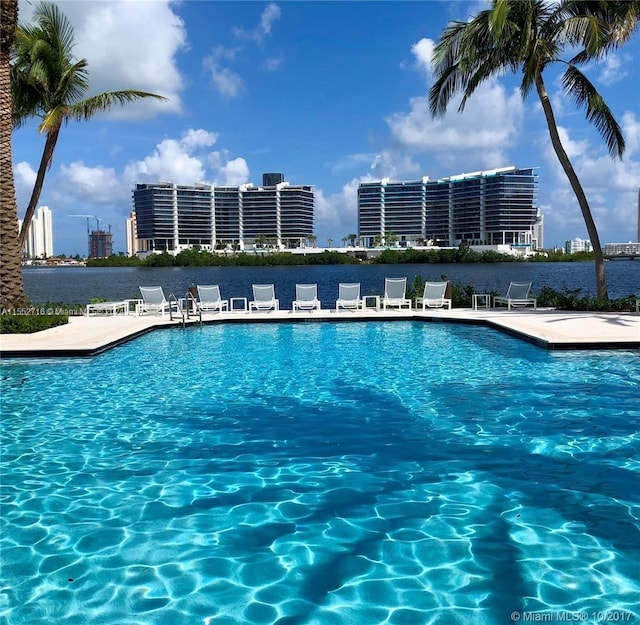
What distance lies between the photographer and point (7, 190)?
13.8 m

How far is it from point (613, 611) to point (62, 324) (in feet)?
45.5

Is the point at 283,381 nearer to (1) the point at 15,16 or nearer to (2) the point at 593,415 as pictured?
(2) the point at 593,415

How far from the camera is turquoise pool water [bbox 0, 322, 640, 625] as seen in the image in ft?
11.1

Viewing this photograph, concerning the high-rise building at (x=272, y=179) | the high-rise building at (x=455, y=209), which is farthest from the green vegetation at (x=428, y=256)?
the high-rise building at (x=272, y=179)

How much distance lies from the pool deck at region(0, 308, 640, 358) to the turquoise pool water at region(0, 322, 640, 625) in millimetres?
1694

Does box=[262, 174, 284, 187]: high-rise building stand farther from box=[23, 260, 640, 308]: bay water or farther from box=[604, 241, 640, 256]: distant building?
box=[23, 260, 640, 308]: bay water

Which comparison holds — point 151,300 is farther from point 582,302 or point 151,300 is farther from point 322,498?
point 322,498

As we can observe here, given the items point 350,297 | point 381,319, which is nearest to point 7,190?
point 350,297

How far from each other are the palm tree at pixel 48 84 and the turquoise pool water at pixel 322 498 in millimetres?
10597

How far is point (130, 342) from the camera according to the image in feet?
41.7

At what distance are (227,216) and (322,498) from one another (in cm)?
16797

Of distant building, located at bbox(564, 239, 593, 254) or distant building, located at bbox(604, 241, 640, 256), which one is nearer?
distant building, located at bbox(604, 241, 640, 256)

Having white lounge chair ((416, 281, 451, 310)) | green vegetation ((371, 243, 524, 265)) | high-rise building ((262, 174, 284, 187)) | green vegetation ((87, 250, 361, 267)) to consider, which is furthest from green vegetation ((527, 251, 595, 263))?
white lounge chair ((416, 281, 451, 310))

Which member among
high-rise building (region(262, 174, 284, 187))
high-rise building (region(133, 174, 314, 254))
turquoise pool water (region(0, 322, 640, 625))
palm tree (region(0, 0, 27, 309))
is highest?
high-rise building (region(262, 174, 284, 187))
